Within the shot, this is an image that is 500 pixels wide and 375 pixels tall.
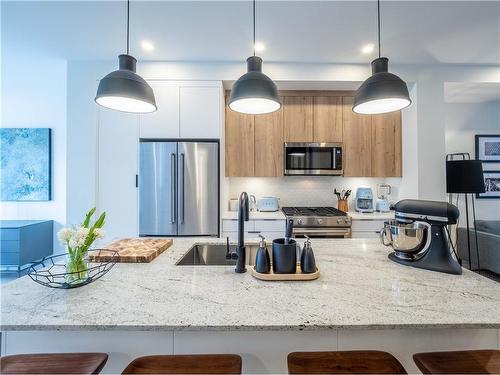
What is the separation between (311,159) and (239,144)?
0.99 meters

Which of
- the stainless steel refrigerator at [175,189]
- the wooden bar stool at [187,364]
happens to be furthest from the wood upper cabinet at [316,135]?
the wooden bar stool at [187,364]

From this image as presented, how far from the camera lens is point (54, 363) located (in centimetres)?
86

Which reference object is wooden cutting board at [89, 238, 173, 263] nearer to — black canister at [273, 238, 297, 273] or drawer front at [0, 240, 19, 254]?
black canister at [273, 238, 297, 273]

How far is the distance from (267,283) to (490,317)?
79 cm

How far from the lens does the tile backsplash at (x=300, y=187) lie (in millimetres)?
3543

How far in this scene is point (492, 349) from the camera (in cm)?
99

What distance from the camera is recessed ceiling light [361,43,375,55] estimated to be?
253cm

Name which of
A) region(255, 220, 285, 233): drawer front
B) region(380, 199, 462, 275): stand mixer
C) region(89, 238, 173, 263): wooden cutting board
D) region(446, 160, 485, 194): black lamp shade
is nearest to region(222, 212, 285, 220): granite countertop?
region(255, 220, 285, 233): drawer front

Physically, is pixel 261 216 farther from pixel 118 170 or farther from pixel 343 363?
pixel 343 363

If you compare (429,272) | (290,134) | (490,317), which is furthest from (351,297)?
(290,134)

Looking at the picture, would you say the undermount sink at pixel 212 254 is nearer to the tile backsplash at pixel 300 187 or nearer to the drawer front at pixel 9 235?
the tile backsplash at pixel 300 187

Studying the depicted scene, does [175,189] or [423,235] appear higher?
[175,189]

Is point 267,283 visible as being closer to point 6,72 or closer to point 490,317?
point 490,317

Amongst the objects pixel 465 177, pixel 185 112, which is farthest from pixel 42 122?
pixel 465 177
